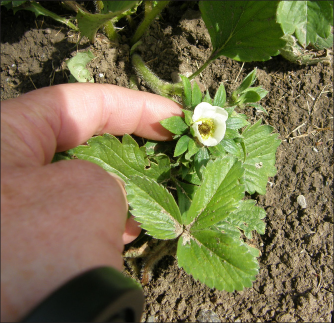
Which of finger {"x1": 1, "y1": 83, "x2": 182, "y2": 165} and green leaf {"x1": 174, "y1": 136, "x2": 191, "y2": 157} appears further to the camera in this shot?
green leaf {"x1": 174, "y1": 136, "x2": 191, "y2": 157}

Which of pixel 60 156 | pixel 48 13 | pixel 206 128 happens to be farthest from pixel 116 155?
pixel 48 13

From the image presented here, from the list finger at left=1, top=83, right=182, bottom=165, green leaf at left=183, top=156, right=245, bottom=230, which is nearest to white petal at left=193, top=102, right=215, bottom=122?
finger at left=1, top=83, right=182, bottom=165

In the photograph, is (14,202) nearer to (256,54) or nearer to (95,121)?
(95,121)

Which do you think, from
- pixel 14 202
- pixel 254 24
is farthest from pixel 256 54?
pixel 14 202

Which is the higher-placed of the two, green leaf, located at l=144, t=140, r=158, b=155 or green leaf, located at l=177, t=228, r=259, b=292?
green leaf, located at l=144, t=140, r=158, b=155

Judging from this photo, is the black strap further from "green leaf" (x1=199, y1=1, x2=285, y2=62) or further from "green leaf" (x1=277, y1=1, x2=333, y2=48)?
"green leaf" (x1=199, y1=1, x2=285, y2=62)

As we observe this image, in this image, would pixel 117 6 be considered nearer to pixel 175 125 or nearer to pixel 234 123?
pixel 175 125
